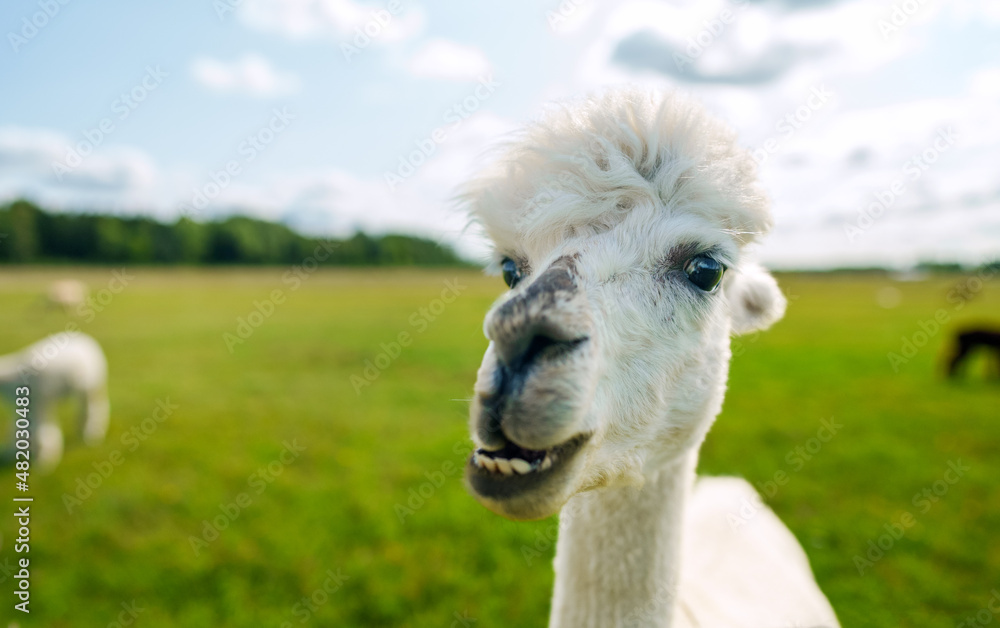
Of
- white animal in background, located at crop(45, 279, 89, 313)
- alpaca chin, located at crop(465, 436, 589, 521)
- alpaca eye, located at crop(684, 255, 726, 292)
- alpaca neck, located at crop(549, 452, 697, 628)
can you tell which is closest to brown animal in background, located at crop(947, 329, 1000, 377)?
alpaca neck, located at crop(549, 452, 697, 628)

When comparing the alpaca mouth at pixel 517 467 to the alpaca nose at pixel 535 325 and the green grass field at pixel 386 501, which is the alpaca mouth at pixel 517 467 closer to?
the alpaca nose at pixel 535 325

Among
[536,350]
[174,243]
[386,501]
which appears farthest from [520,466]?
[174,243]

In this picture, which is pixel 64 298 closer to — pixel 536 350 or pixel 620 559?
pixel 620 559

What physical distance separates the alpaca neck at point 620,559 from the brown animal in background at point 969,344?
13.0 m

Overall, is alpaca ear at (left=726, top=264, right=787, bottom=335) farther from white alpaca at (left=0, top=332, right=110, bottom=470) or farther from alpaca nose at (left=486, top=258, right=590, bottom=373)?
white alpaca at (left=0, top=332, right=110, bottom=470)

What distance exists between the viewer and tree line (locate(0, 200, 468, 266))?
51.9 meters

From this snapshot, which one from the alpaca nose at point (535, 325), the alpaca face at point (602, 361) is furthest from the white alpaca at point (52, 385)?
the alpaca nose at point (535, 325)

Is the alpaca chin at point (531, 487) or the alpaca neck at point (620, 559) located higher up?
the alpaca chin at point (531, 487)

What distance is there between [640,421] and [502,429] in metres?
0.50

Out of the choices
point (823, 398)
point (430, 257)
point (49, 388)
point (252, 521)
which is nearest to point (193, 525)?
point (252, 521)

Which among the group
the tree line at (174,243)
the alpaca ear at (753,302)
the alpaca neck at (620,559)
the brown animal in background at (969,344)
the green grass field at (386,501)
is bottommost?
the tree line at (174,243)

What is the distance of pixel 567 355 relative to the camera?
1204mm

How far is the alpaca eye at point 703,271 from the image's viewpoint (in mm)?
1629

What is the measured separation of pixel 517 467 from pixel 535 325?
37cm
